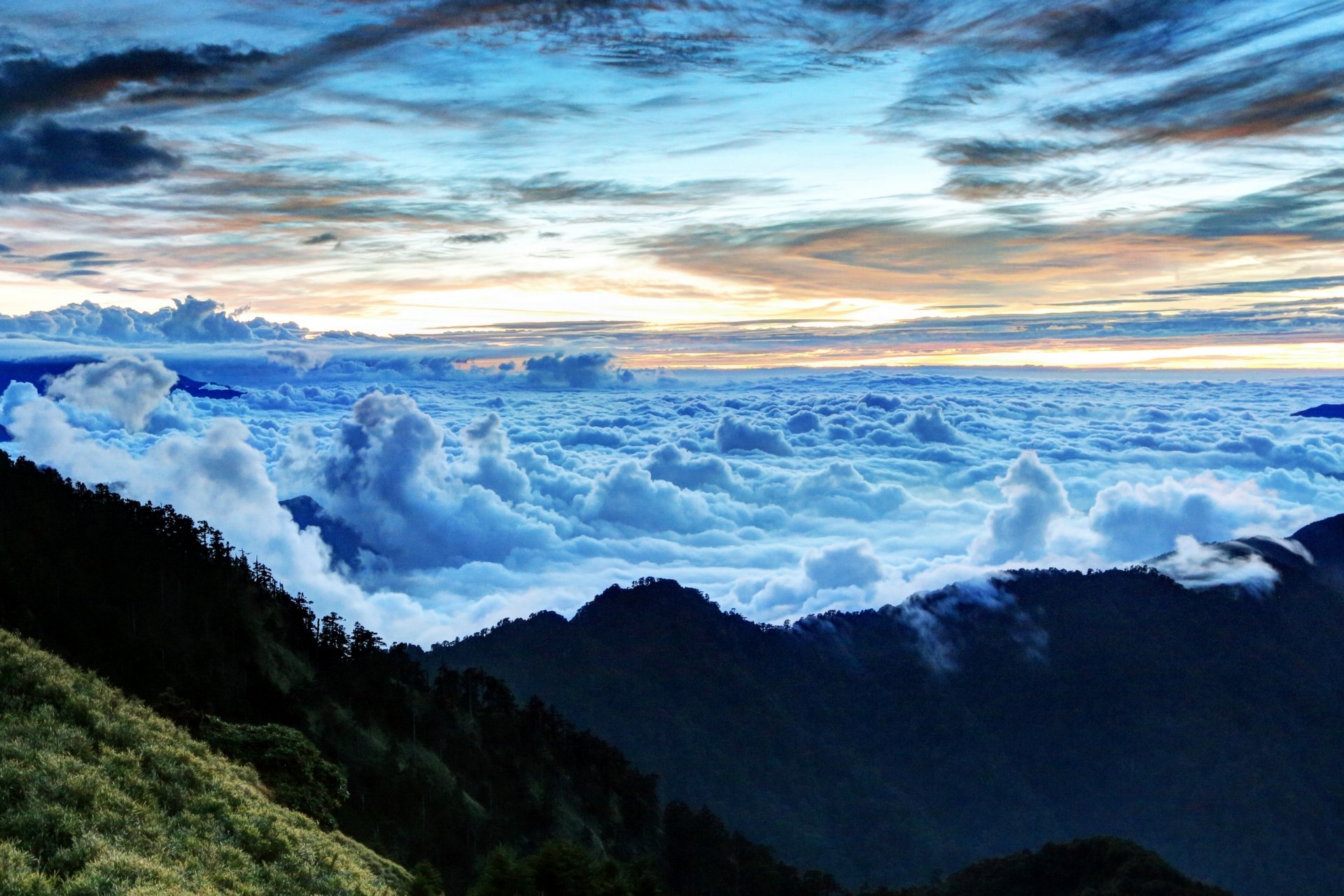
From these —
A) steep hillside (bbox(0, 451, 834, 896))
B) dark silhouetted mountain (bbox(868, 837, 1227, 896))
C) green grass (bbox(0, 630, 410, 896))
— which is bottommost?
dark silhouetted mountain (bbox(868, 837, 1227, 896))

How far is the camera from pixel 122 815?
997 inches

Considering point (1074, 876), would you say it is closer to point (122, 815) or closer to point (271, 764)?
point (271, 764)

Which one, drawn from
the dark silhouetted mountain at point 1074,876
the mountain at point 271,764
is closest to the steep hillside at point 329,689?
the mountain at point 271,764

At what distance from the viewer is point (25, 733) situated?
28125 millimetres

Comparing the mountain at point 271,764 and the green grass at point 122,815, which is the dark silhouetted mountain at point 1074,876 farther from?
the green grass at point 122,815

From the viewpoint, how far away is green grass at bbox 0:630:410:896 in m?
21.2

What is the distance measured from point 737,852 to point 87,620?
9871 centimetres

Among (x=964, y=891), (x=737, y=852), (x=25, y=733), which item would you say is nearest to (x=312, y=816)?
(x=25, y=733)

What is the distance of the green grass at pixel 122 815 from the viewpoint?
69.6ft

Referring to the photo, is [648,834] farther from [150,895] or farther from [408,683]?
[150,895]

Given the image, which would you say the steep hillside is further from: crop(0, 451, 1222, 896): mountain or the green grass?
the green grass

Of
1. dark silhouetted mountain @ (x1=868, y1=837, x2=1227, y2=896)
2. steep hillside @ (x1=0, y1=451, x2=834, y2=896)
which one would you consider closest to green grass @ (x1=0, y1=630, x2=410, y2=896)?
steep hillside @ (x1=0, y1=451, x2=834, y2=896)

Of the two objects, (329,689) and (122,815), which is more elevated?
(122,815)

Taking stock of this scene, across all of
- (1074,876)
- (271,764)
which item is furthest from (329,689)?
(1074,876)
